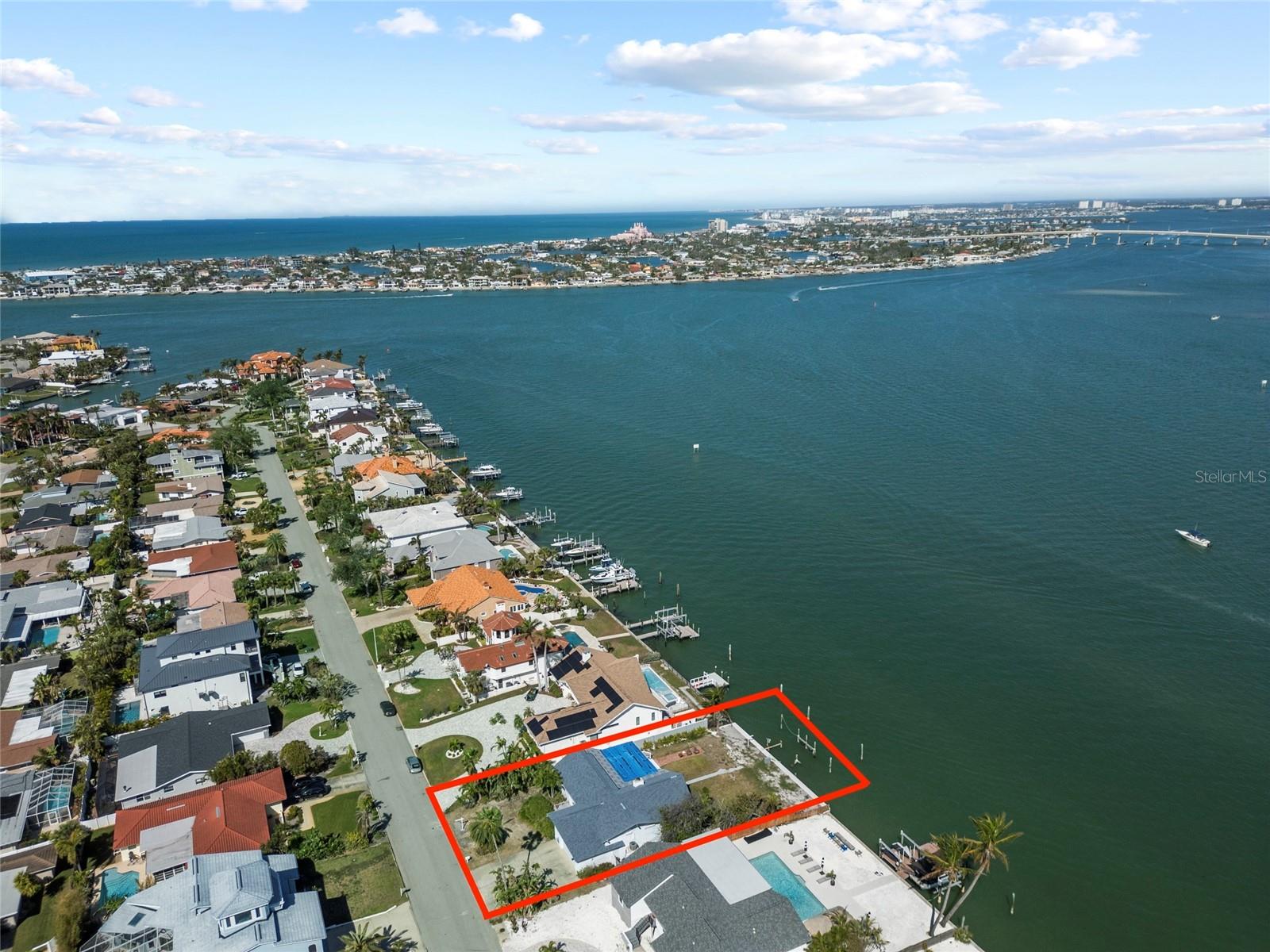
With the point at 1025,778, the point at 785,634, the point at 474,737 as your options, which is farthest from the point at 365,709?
the point at 1025,778

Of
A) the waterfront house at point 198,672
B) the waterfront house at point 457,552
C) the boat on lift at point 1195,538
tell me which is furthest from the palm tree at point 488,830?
the boat on lift at point 1195,538

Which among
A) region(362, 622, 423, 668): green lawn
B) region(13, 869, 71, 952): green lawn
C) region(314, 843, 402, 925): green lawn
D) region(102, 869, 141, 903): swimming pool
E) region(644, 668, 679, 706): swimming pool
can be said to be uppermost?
region(362, 622, 423, 668): green lawn

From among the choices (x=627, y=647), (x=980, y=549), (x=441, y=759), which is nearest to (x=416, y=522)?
(x=627, y=647)

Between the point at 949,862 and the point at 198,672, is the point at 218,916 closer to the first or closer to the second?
the point at 198,672

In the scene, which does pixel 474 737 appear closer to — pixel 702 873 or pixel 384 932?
pixel 384 932

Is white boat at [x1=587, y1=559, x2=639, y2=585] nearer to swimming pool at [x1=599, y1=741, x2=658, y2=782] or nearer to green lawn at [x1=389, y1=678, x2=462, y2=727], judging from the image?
green lawn at [x1=389, y1=678, x2=462, y2=727]

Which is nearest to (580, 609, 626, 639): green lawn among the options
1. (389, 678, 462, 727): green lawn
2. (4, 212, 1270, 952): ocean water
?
(4, 212, 1270, 952): ocean water
